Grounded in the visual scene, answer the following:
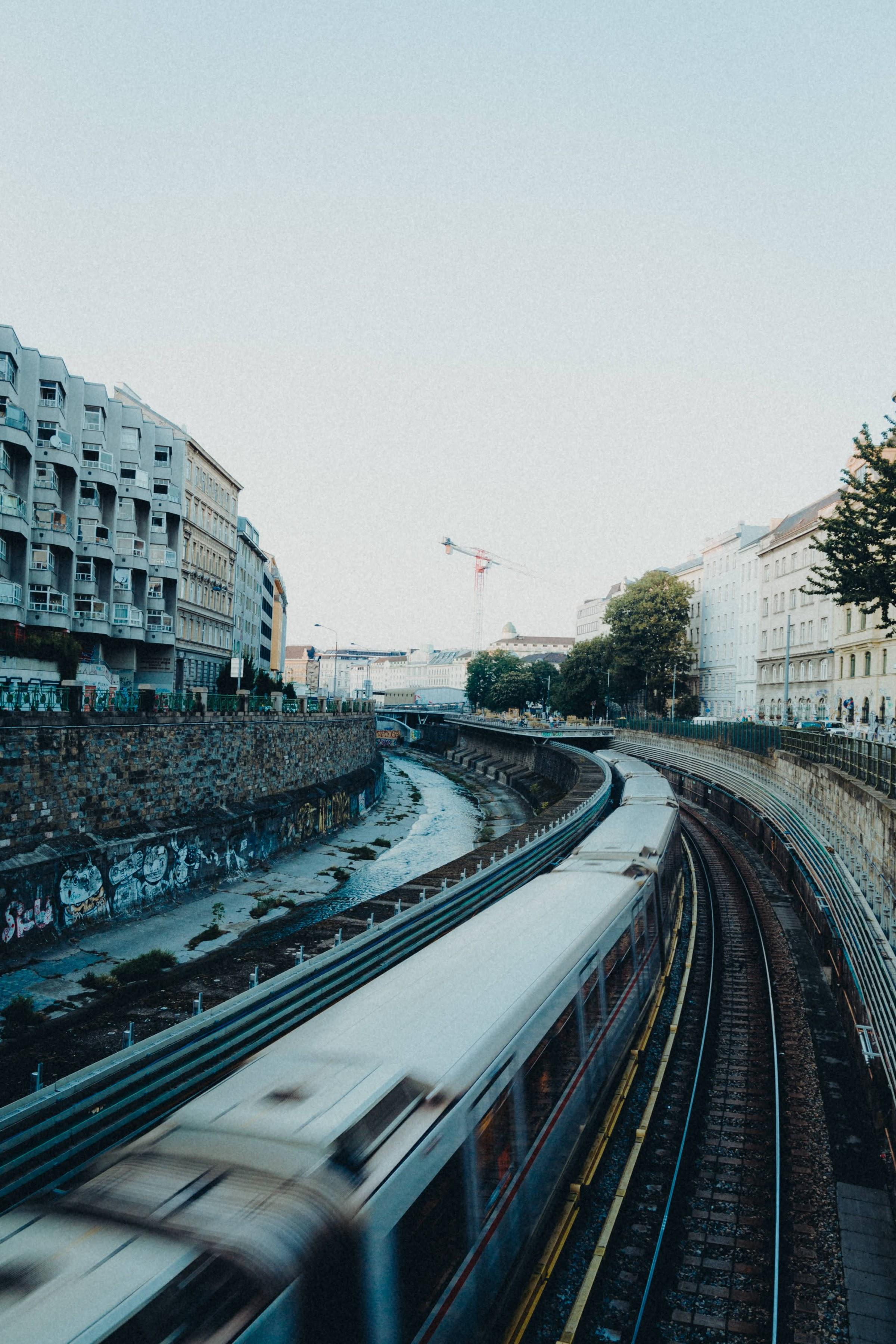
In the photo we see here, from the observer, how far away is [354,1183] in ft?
16.1

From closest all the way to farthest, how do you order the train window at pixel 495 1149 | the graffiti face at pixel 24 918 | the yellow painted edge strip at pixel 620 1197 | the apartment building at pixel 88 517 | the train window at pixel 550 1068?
the train window at pixel 495 1149
the train window at pixel 550 1068
the yellow painted edge strip at pixel 620 1197
the graffiti face at pixel 24 918
the apartment building at pixel 88 517

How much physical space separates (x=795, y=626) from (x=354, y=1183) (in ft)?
212

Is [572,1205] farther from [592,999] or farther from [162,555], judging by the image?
[162,555]

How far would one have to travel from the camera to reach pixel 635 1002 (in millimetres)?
12125

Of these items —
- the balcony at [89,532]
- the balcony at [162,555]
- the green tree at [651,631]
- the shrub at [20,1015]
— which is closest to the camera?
the shrub at [20,1015]

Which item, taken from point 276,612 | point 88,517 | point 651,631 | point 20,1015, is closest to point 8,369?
point 88,517

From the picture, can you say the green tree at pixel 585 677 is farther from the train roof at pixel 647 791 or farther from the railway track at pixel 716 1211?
the railway track at pixel 716 1211

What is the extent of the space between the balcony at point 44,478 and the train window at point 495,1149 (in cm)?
3924

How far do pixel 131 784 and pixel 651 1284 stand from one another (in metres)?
21.3

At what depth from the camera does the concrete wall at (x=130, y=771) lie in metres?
21.4

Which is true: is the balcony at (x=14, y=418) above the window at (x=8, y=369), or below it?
below

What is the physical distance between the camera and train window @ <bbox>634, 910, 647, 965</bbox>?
12281 millimetres

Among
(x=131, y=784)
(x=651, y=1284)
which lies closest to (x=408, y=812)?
(x=131, y=784)

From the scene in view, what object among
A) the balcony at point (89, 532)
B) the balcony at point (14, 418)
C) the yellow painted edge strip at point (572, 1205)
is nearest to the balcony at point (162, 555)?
the balcony at point (89, 532)
